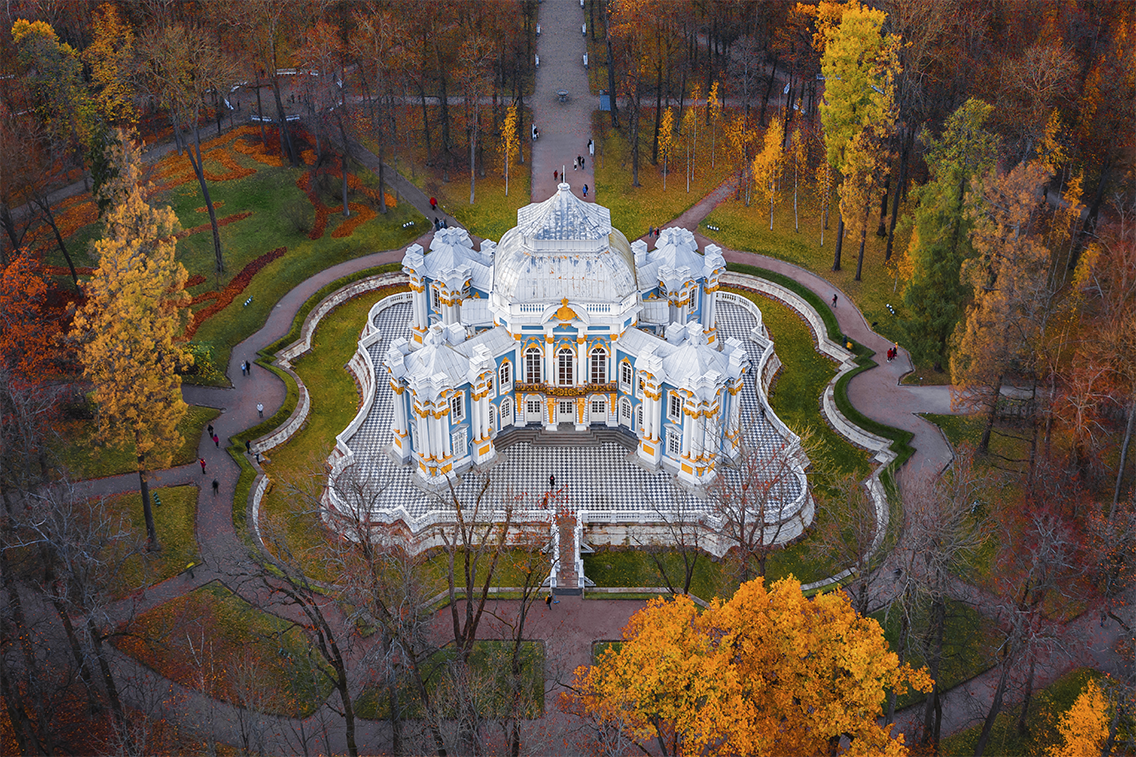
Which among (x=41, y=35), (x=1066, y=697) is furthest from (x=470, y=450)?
(x=41, y=35)

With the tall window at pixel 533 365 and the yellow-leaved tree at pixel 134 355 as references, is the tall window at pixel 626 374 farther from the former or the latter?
the yellow-leaved tree at pixel 134 355

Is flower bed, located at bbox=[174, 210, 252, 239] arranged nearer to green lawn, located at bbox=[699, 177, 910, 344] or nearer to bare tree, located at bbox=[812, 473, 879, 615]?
green lawn, located at bbox=[699, 177, 910, 344]

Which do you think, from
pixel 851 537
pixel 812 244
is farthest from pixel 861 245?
pixel 851 537

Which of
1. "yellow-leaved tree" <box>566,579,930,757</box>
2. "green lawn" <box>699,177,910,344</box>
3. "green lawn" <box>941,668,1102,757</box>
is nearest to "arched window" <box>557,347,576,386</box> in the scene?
"yellow-leaved tree" <box>566,579,930,757</box>

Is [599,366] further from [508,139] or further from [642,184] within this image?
[642,184]

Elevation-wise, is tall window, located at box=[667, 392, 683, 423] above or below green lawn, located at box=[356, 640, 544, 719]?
above

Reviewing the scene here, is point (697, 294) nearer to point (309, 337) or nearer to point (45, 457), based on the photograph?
point (309, 337)
